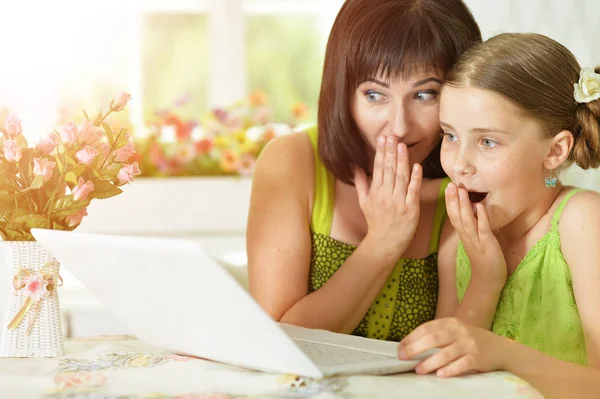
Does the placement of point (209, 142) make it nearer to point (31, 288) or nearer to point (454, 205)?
point (454, 205)

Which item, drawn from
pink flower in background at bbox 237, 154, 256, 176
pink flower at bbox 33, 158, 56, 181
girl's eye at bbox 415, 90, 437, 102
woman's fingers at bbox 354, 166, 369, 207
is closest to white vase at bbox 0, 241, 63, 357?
pink flower at bbox 33, 158, 56, 181

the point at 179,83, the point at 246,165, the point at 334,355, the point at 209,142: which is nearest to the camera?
the point at 334,355

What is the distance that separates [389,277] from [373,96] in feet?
1.33

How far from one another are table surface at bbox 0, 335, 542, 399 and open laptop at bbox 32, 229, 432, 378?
0.06 feet

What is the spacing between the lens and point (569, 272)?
1.48 metres

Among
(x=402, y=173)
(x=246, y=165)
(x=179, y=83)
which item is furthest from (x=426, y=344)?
(x=179, y=83)

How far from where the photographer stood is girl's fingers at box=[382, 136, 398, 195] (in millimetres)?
1559

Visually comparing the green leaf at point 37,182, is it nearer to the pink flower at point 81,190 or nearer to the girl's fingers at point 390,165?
the pink flower at point 81,190

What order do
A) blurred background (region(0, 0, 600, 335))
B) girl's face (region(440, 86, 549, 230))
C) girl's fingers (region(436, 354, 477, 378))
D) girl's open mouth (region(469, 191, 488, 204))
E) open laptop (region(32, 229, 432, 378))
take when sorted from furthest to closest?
1. blurred background (region(0, 0, 600, 335))
2. girl's open mouth (region(469, 191, 488, 204))
3. girl's face (region(440, 86, 549, 230))
4. girl's fingers (region(436, 354, 477, 378))
5. open laptop (region(32, 229, 432, 378))

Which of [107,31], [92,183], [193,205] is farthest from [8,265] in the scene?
[107,31]

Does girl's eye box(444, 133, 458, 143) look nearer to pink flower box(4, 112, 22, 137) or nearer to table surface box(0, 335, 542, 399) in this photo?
table surface box(0, 335, 542, 399)

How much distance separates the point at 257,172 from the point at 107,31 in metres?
2.56

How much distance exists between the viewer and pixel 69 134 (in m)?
1.26

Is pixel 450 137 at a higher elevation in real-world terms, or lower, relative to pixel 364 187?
higher
